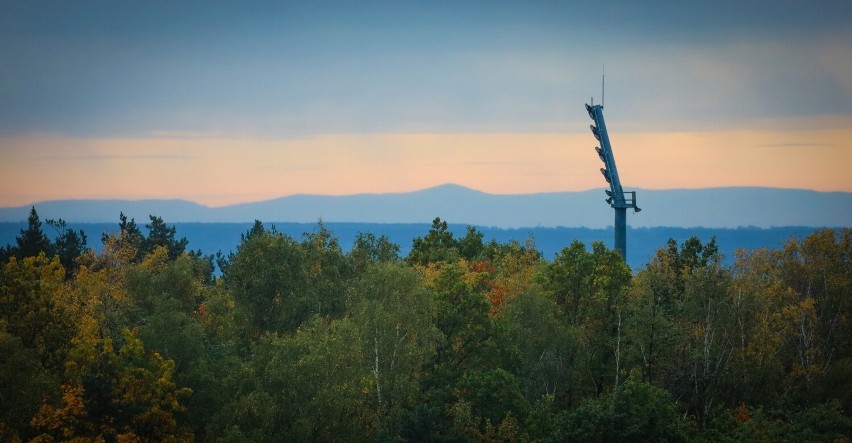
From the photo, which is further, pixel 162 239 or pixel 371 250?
pixel 162 239

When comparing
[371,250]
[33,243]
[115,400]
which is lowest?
[115,400]

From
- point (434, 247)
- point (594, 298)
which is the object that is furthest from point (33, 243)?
point (594, 298)

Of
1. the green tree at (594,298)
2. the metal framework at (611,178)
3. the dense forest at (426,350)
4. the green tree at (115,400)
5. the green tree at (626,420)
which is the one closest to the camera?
the green tree at (115,400)

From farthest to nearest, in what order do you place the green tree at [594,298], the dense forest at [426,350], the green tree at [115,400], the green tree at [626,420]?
1. the green tree at [594,298]
2. the green tree at [626,420]
3. the dense forest at [426,350]
4. the green tree at [115,400]

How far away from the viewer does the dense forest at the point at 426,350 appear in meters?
54.4

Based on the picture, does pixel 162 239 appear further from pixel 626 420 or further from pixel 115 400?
pixel 626 420

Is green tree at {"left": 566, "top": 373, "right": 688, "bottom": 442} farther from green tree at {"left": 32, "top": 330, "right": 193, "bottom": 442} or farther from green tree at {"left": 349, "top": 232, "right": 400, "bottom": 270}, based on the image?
green tree at {"left": 349, "top": 232, "right": 400, "bottom": 270}

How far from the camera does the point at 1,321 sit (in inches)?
2149

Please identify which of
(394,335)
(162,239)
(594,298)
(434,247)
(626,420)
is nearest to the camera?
(626,420)

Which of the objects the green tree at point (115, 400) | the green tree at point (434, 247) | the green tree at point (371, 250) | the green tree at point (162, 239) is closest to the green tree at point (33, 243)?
the green tree at point (162, 239)

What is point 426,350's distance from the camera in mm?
62875

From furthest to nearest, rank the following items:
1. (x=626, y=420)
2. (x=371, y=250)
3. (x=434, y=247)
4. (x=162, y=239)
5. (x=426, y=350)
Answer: (x=162, y=239), (x=434, y=247), (x=371, y=250), (x=426, y=350), (x=626, y=420)

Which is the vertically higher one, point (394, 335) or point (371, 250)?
point (371, 250)

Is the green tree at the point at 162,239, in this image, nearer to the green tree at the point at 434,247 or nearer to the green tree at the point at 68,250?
the green tree at the point at 68,250
